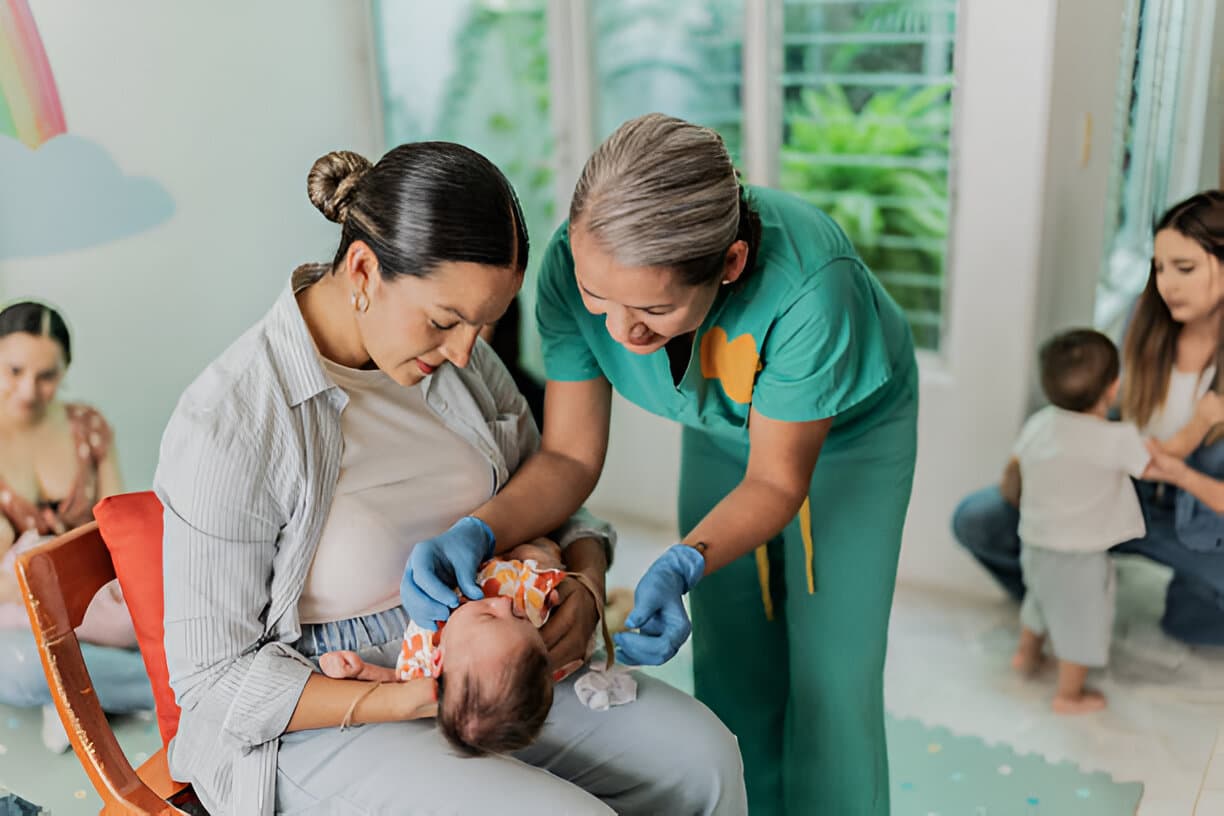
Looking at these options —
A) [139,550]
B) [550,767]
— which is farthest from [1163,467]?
[139,550]

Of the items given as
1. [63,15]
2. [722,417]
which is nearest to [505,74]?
[63,15]

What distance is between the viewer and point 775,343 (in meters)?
1.43

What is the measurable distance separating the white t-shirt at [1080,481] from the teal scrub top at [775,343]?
94 centimetres

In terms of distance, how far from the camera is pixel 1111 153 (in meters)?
2.27

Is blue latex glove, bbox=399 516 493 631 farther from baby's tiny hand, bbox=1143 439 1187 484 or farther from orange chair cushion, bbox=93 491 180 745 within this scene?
baby's tiny hand, bbox=1143 439 1187 484

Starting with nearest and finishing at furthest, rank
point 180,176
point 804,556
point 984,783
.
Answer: point 804,556
point 180,176
point 984,783

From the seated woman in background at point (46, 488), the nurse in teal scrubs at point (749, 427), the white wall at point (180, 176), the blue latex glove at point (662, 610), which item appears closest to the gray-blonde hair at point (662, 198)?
the nurse in teal scrubs at point (749, 427)

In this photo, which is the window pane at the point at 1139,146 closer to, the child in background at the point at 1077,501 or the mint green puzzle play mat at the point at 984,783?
the child in background at the point at 1077,501

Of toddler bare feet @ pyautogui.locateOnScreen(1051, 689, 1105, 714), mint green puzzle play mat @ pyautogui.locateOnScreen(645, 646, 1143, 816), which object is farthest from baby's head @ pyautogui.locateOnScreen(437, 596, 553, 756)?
toddler bare feet @ pyautogui.locateOnScreen(1051, 689, 1105, 714)

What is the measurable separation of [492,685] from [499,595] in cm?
18

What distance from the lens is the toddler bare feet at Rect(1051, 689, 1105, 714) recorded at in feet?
7.75

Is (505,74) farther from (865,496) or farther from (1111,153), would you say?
(865,496)

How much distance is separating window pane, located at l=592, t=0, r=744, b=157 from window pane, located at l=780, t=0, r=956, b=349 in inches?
5.5

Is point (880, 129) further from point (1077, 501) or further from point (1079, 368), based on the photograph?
point (1077, 501)
